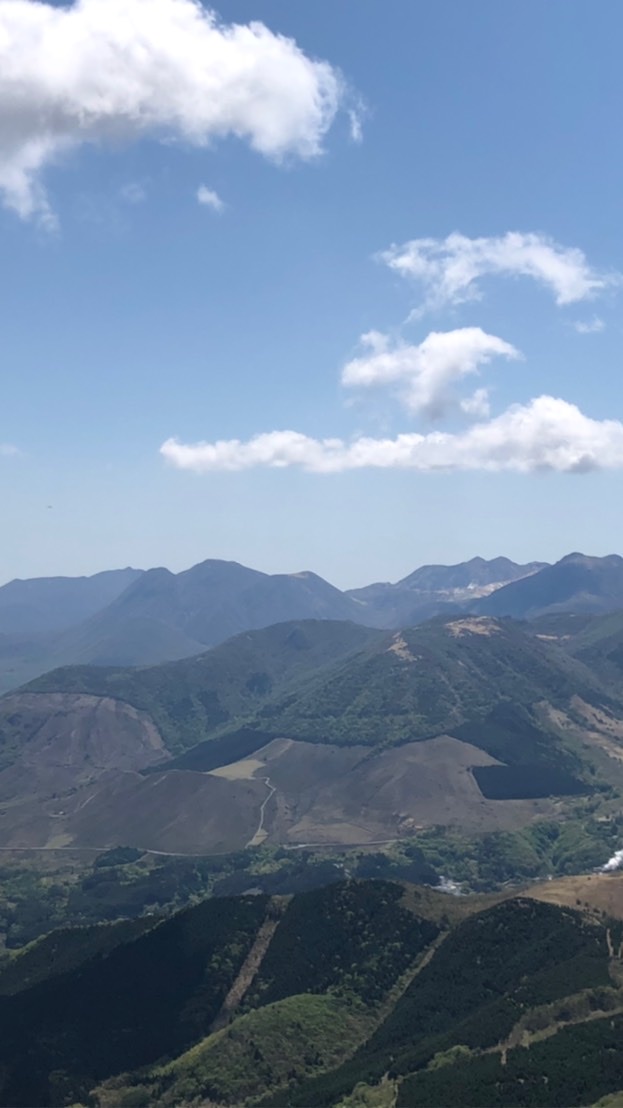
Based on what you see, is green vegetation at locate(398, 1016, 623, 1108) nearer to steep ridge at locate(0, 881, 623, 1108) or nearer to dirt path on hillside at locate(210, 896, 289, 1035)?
steep ridge at locate(0, 881, 623, 1108)

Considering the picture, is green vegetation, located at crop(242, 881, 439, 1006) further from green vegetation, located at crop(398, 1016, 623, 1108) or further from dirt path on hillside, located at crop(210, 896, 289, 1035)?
green vegetation, located at crop(398, 1016, 623, 1108)

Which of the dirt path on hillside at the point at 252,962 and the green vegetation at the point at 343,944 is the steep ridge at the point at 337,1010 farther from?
the dirt path on hillside at the point at 252,962

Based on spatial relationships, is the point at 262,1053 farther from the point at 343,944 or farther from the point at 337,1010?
the point at 343,944

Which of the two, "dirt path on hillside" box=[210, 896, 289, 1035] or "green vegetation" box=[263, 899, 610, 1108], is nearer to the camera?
"green vegetation" box=[263, 899, 610, 1108]

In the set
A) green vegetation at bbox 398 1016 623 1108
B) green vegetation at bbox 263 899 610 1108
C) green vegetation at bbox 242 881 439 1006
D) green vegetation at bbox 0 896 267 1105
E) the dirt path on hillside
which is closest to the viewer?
green vegetation at bbox 398 1016 623 1108

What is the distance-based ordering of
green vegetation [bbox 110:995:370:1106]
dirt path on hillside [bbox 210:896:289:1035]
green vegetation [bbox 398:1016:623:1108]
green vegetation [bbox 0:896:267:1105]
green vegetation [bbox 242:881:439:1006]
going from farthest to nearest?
green vegetation [bbox 242:881:439:1006], dirt path on hillside [bbox 210:896:289:1035], green vegetation [bbox 0:896:267:1105], green vegetation [bbox 110:995:370:1106], green vegetation [bbox 398:1016:623:1108]

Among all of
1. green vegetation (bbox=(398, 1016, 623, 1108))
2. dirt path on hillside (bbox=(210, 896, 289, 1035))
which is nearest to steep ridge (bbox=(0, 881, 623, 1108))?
green vegetation (bbox=(398, 1016, 623, 1108))

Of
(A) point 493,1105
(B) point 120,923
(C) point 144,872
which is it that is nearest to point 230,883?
(C) point 144,872

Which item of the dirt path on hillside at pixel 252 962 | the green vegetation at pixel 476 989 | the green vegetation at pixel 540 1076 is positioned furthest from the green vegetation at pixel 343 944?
the green vegetation at pixel 540 1076

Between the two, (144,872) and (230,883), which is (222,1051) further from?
(144,872)

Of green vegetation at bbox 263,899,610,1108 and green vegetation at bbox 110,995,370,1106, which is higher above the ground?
green vegetation at bbox 263,899,610,1108

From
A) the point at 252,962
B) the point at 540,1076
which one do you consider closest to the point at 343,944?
the point at 252,962
